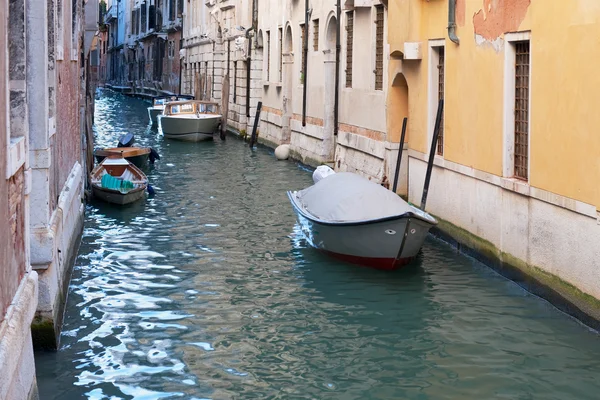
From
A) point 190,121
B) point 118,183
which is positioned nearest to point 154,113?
point 190,121

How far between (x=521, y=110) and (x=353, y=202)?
1.97 metres

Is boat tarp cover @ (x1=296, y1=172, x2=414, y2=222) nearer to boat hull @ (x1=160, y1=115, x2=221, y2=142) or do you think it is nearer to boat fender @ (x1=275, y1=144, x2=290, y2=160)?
boat fender @ (x1=275, y1=144, x2=290, y2=160)

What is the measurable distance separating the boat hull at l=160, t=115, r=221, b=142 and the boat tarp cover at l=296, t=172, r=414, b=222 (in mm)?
16427

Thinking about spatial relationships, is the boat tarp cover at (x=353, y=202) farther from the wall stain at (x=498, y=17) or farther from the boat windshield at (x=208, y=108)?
the boat windshield at (x=208, y=108)

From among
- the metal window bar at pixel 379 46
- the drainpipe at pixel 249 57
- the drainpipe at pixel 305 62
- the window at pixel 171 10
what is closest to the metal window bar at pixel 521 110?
the metal window bar at pixel 379 46

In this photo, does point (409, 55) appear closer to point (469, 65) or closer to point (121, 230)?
point (469, 65)

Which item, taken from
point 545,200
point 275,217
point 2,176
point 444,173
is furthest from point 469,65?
point 2,176

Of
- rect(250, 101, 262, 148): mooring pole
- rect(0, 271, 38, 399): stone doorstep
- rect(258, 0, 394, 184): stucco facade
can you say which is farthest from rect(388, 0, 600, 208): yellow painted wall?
rect(250, 101, 262, 148): mooring pole

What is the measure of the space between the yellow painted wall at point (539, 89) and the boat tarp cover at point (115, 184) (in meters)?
4.64

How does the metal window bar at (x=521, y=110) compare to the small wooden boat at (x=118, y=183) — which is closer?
the metal window bar at (x=521, y=110)

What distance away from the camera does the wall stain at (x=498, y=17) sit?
987cm

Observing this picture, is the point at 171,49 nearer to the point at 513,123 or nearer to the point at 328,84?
the point at 328,84

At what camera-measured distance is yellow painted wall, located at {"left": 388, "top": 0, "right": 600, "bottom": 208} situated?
8.23 metres

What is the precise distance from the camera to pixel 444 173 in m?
12.4
